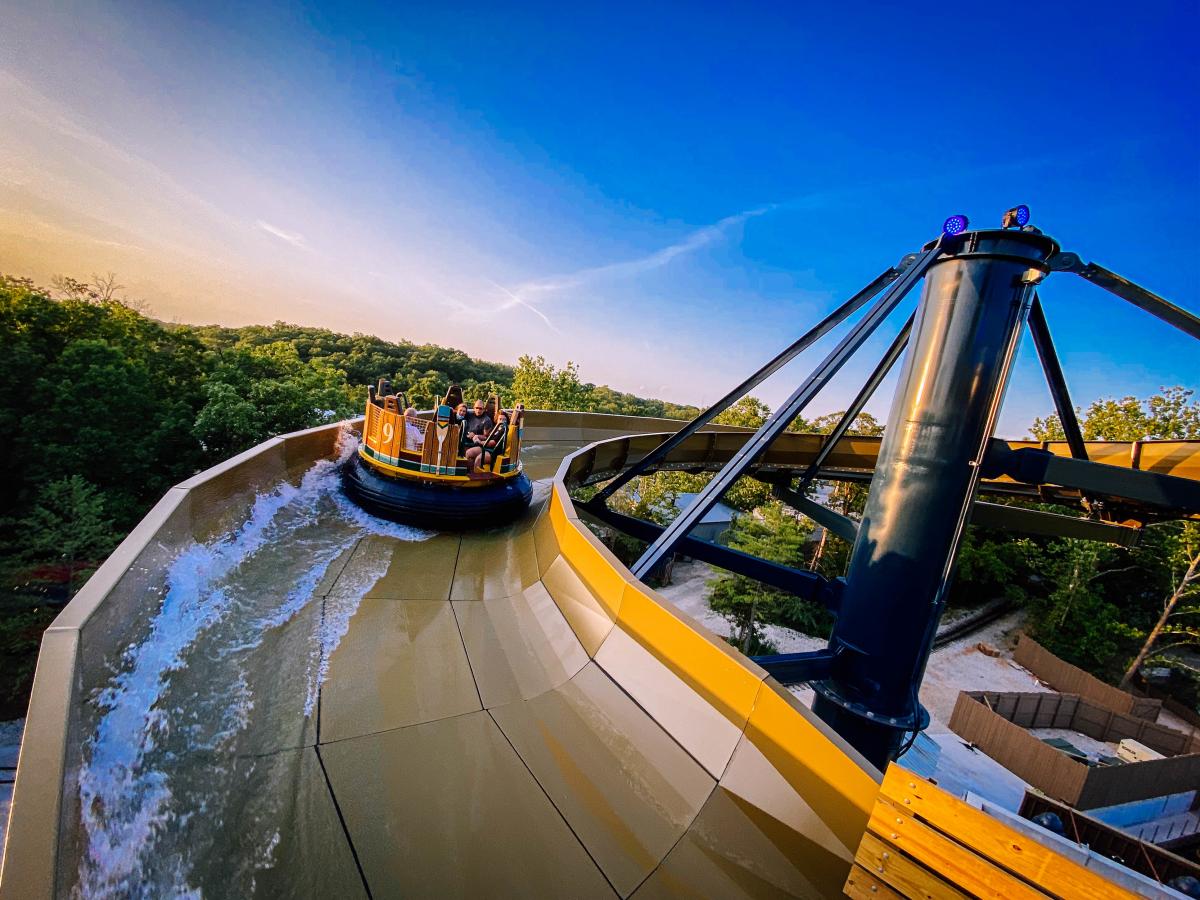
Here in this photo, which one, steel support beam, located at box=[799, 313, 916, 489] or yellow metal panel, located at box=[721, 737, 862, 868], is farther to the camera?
steel support beam, located at box=[799, 313, 916, 489]

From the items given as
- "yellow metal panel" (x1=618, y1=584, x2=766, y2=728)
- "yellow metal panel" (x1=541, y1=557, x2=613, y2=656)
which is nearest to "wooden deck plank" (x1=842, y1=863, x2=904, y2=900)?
"yellow metal panel" (x1=618, y1=584, x2=766, y2=728)

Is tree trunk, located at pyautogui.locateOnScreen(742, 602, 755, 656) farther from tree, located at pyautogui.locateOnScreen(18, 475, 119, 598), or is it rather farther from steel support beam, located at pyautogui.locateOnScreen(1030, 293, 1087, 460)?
tree, located at pyautogui.locateOnScreen(18, 475, 119, 598)

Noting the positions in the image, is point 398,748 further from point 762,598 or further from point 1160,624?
point 1160,624

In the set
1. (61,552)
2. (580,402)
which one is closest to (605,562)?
(61,552)

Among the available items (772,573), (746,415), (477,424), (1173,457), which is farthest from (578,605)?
(746,415)

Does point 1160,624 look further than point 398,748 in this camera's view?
Yes

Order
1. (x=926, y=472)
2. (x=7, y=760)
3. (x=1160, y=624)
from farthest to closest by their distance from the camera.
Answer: (x=1160, y=624) < (x=7, y=760) < (x=926, y=472)

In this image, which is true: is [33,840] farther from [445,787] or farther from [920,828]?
[920,828]
